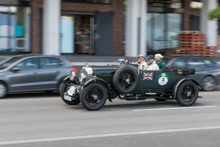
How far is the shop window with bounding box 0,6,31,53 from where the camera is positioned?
1916cm

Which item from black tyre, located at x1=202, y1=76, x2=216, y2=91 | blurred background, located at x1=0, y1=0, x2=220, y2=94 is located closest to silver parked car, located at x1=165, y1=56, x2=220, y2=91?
black tyre, located at x1=202, y1=76, x2=216, y2=91

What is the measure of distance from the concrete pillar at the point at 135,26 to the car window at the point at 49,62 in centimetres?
817

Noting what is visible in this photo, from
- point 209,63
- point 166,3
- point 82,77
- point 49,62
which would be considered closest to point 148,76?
point 82,77

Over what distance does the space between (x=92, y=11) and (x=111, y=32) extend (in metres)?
1.65

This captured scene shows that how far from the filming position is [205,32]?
22203mm

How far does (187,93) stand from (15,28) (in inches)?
474

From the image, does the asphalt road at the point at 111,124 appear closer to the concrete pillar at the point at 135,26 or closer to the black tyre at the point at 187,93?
the black tyre at the point at 187,93

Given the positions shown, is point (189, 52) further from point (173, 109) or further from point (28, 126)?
point (28, 126)

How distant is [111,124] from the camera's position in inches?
307

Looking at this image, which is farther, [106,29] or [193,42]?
[106,29]

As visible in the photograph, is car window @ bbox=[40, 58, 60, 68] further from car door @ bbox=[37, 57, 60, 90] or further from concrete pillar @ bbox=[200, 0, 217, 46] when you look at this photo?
concrete pillar @ bbox=[200, 0, 217, 46]

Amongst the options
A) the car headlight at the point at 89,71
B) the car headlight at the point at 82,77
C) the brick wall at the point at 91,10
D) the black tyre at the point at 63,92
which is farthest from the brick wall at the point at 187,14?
the car headlight at the point at 82,77

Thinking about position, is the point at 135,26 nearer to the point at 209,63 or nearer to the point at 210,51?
the point at 210,51

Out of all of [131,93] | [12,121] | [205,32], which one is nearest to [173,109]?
[131,93]
